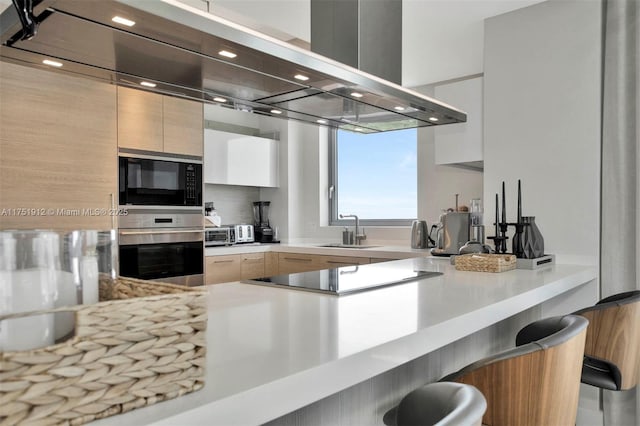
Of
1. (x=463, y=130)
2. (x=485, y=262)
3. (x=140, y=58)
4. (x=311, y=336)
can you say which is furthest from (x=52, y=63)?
(x=463, y=130)

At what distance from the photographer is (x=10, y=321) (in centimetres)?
59

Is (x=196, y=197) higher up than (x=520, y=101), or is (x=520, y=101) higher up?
(x=520, y=101)

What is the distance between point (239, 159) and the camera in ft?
15.0

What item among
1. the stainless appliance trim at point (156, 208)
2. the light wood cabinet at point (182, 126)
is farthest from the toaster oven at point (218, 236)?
the light wood cabinet at point (182, 126)

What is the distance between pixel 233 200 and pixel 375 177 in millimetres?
1486

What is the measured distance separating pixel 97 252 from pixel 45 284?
0.11 meters

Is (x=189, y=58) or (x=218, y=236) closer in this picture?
(x=189, y=58)

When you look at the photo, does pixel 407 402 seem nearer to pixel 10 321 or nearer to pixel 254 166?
pixel 10 321

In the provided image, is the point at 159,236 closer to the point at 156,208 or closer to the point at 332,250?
the point at 156,208

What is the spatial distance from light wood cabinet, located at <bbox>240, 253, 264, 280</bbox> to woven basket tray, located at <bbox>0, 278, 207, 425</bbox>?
11.5ft

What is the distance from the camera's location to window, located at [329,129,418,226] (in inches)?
186

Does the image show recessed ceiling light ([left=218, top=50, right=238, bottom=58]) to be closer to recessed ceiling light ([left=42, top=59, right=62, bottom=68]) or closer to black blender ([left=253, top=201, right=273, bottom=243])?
recessed ceiling light ([left=42, top=59, right=62, bottom=68])

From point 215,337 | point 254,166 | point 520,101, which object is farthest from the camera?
point 254,166

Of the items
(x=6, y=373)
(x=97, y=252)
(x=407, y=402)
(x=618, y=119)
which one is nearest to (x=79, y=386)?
(x=6, y=373)
